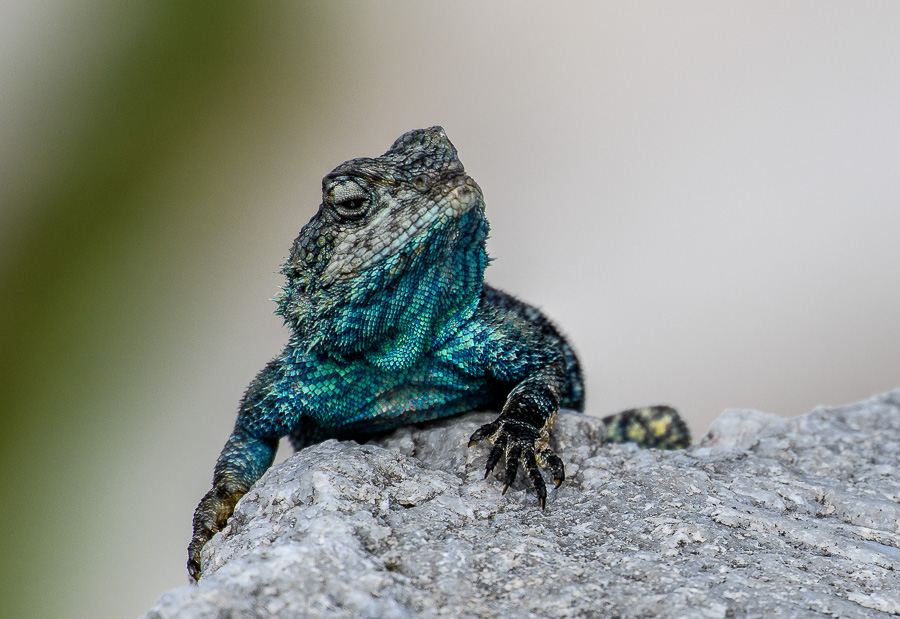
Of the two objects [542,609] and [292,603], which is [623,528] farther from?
[292,603]

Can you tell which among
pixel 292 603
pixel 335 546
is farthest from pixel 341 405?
pixel 292 603

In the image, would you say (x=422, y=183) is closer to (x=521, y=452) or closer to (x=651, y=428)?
(x=521, y=452)

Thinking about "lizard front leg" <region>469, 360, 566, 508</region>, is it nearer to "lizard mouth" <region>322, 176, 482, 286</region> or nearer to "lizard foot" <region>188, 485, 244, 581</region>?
"lizard mouth" <region>322, 176, 482, 286</region>

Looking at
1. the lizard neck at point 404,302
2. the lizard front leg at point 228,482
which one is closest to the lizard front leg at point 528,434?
the lizard neck at point 404,302

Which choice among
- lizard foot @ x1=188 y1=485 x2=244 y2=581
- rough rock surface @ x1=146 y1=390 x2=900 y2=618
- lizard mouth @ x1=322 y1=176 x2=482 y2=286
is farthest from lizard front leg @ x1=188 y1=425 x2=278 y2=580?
lizard mouth @ x1=322 y1=176 x2=482 y2=286

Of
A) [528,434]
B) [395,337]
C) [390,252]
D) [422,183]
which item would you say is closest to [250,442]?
[395,337]

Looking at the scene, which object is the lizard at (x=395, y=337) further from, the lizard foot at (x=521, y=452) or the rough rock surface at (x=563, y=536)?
the rough rock surface at (x=563, y=536)

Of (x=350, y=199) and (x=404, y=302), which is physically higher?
(x=350, y=199)
